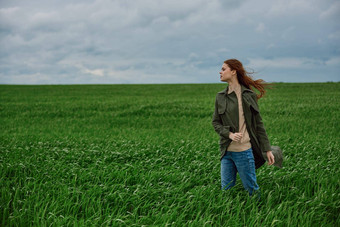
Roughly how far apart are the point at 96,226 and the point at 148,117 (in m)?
13.9

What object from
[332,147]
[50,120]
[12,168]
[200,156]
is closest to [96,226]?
[12,168]

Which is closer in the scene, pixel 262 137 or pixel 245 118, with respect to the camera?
pixel 245 118

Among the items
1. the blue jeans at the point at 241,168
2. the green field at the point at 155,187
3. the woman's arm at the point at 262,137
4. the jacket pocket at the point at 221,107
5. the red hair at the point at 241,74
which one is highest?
the red hair at the point at 241,74

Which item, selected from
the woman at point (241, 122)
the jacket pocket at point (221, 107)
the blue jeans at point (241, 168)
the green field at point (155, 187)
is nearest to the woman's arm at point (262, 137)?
the woman at point (241, 122)

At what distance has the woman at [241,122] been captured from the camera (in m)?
4.59

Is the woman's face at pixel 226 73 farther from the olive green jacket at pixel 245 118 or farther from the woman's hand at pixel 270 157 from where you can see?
the woman's hand at pixel 270 157

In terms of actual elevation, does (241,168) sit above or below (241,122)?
below

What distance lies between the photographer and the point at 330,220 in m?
5.08

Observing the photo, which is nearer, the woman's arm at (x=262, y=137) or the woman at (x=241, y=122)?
the woman at (x=241, y=122)

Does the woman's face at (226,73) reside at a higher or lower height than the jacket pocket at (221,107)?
higher

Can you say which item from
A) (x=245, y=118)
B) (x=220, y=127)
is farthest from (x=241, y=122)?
(x=220, y=127)

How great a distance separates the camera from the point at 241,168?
4641mm

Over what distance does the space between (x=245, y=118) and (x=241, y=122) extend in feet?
0.32

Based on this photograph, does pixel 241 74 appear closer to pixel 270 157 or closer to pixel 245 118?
pixel 245 118
